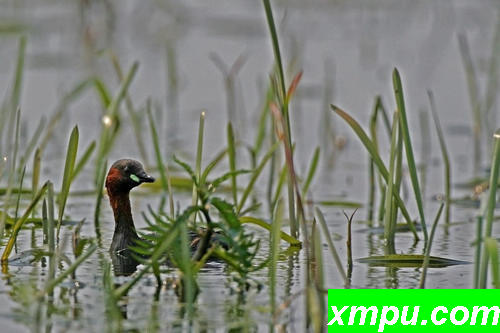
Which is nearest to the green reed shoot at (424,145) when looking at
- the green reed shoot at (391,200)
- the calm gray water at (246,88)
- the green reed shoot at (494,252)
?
the calm gray water at (246,88)

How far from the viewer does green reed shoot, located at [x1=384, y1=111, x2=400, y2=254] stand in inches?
275

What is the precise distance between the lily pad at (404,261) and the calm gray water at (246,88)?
3.3 inches

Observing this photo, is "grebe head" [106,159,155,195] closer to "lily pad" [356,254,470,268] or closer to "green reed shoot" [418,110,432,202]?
"lily pad" [356,254,470,268]

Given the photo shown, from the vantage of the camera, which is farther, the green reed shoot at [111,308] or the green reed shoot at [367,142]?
the green reed shoot at [367,142]

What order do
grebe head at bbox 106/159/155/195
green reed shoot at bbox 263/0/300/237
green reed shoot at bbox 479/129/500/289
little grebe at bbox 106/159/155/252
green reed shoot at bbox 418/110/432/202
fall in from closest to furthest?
green reed shoot at bbox 479/129/500/289
green reed shoot at bbox 263/0/300/237
little grebe at bbox 106/159/155/252
grebe head at bbox 106/159/155/195
green reed shoot at bbox 418/110/432/202

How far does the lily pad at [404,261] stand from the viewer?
6.88 m

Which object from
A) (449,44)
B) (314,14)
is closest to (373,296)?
(449,44)

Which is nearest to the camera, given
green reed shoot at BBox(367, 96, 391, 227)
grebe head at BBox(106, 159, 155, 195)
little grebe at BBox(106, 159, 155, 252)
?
little grebe at BBox(106, 159, 155, 252)

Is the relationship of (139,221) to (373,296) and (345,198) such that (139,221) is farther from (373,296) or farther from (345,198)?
(373,296)

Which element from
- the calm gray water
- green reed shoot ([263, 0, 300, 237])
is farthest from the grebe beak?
green reed shoot ([263, 0, 300, 237])

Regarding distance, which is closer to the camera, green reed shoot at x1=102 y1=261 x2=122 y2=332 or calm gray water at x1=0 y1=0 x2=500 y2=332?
green reed shoot at x1=102 y1=261 x2=122 y2=332

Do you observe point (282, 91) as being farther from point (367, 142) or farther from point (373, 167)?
point (373, 167)

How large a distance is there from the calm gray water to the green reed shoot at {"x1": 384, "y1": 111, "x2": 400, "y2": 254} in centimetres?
16

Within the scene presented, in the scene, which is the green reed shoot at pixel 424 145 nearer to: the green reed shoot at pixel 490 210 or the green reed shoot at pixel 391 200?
the green reed shoot at pixel 391 200
